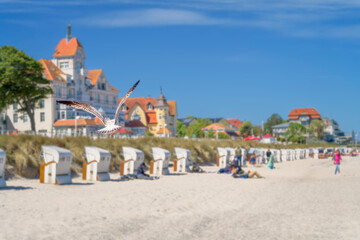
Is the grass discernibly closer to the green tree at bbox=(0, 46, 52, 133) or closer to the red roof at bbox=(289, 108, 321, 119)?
the green tree at bbox=(0, 46, 52, 133)

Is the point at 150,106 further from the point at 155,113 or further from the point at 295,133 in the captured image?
the point at 295,133

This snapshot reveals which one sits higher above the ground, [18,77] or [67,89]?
[67,89]

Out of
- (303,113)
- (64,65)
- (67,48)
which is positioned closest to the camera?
(64,65)

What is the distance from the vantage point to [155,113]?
308ft

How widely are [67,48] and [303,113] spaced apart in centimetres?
12145

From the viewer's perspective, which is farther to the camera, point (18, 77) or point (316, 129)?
point (316, 129)

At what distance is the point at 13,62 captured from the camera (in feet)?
148

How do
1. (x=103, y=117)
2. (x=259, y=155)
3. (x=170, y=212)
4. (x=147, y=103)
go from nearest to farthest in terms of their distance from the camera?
1. (x=103, y=117)
2. (x=170, y=212)
3. (x=259, y=155)
4. (x=147, y=103)

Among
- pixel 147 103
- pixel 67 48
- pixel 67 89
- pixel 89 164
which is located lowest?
pixel 89 164

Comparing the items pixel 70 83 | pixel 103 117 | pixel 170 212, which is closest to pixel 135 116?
pixel 70 83

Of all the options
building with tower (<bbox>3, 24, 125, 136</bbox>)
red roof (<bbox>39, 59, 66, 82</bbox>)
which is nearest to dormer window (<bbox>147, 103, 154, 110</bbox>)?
building with tower (<bbox>3, 24, 125, 136</bbox>)

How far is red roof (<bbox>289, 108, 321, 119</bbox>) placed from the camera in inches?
6786

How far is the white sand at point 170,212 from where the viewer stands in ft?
34.1

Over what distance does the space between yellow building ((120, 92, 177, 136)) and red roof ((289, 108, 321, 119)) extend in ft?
289
